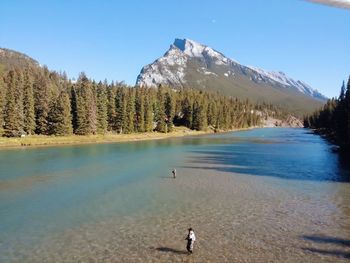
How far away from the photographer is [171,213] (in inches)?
1326

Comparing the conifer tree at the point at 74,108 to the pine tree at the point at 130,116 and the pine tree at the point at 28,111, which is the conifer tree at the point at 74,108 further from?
the pine tree at the point at 130,116

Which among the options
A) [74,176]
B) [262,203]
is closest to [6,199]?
[74,176]

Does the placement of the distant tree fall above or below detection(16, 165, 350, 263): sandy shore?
above

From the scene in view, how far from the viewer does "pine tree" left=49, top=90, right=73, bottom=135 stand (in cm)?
11781

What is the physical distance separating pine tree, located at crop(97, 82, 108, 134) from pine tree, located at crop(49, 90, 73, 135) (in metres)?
15.0

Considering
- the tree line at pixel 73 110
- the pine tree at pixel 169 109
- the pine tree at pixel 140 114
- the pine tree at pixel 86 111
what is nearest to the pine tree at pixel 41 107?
the tree line at pixel 73 110

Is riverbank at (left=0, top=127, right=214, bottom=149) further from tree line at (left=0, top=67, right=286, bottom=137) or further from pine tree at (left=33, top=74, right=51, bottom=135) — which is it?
pine tree at (left=33, top=74, right=51, bottom=135)

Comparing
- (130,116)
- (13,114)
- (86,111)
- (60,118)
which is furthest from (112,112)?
(13,114)

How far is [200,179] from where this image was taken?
2020 inches

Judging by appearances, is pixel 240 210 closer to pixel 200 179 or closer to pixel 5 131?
pixel 200 179

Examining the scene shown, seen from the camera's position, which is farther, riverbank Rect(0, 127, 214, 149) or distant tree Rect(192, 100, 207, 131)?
distant tree Rect(192, 100, 207, 131)

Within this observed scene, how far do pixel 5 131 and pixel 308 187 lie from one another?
300 feet

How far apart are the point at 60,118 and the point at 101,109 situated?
22.8 meters

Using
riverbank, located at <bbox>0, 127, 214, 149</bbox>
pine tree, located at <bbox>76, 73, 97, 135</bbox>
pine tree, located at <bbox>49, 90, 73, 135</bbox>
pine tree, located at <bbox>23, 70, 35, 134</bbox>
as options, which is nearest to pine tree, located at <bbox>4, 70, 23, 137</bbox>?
pine tree, located at <bbox>23, 70, 35, 134</bbox>
